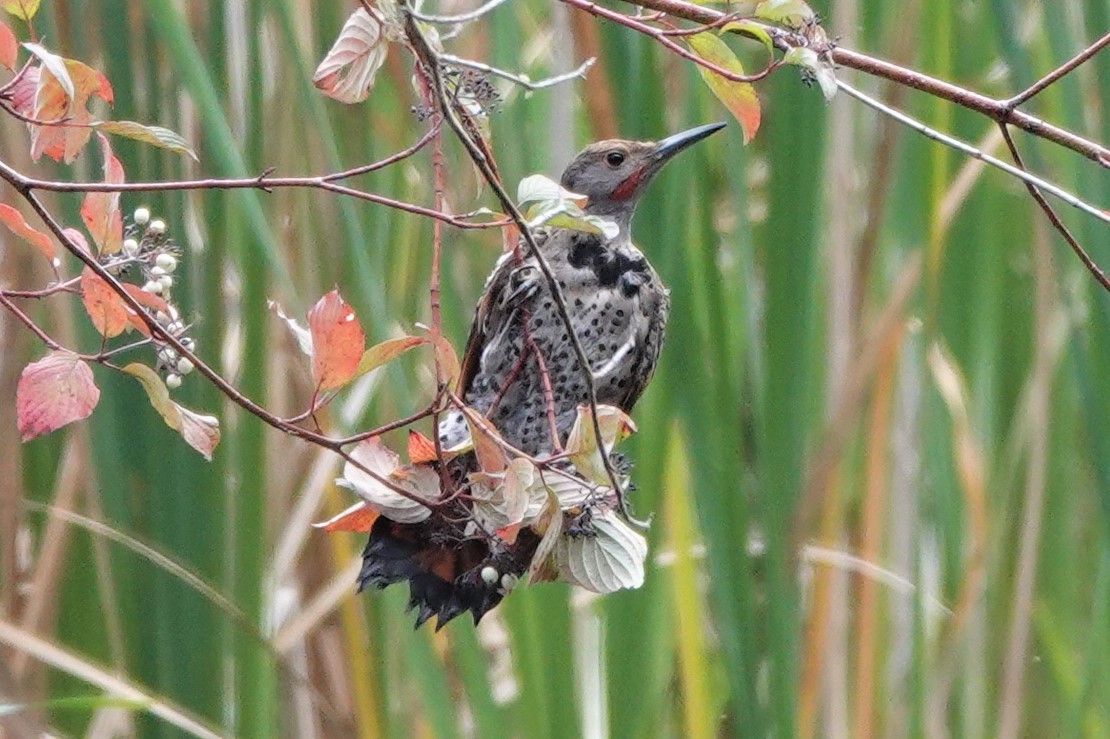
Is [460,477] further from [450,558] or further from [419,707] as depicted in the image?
[419,707]

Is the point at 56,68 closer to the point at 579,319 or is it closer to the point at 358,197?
the point at 358,197

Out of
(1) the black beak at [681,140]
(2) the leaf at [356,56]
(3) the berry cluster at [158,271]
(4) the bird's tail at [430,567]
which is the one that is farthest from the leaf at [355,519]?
(1) the black beak at [681,140]

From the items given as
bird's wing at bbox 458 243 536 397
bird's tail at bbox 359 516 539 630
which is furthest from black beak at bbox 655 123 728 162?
bird's tail at bbox 359 516 539 630

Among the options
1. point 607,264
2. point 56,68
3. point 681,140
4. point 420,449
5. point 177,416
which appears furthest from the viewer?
point 607,264

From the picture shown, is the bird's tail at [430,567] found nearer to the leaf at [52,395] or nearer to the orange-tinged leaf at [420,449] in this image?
the orange-tinged leaf at [420,449]

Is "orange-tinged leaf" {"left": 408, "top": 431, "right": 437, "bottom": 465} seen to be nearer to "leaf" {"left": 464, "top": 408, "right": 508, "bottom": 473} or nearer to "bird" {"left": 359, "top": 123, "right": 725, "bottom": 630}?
"leaf" {"left": 464, "top": 408, "right": 508, "bottom": 473}

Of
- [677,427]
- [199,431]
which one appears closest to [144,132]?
[199,431]

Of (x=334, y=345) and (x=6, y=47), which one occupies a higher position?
(x=6, y=47)
